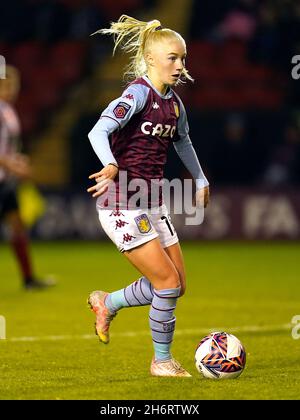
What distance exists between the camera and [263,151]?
17.3 meters

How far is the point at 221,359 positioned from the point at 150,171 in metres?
1.13

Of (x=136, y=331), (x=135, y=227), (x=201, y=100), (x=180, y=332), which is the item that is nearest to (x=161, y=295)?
(x=135, y=227)

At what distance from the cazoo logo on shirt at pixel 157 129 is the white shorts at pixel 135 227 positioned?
1.42ft

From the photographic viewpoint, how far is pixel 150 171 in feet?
20.5

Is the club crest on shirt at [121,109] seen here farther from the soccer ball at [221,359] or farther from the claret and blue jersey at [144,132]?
the soccer ball at [221,359]

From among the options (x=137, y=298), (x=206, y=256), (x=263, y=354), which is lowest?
(x=206, y=256)

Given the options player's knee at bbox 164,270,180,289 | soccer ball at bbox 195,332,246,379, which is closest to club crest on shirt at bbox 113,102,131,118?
player's knee at bbox 164,270,180,289

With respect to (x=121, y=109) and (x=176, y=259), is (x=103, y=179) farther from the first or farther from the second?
(x=176, y=259)

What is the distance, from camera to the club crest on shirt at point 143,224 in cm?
612

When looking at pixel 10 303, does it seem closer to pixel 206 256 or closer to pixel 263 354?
pixel 263 354

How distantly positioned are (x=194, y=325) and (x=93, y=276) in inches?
159

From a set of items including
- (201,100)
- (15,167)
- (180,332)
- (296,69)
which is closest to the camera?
(180,332)

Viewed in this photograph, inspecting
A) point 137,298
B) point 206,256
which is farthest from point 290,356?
point 206,256

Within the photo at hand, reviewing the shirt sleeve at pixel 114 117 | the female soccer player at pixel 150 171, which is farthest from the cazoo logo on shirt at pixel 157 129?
the shirt sleeve at pixel 114 117
